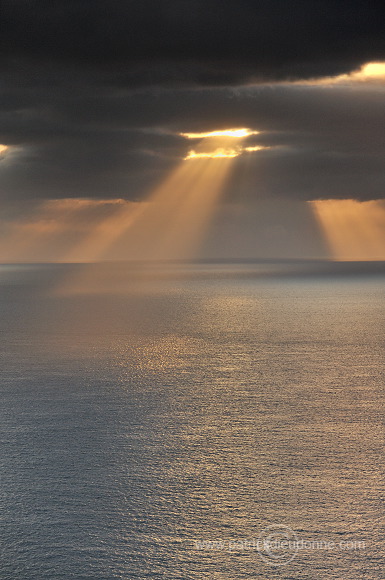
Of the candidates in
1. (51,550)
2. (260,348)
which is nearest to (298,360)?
(260,348)

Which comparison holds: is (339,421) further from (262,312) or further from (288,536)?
(262,312)

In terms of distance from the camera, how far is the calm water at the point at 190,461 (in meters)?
9.29

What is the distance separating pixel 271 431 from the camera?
594 inches

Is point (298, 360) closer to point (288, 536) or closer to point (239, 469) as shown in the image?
point (239, 469)

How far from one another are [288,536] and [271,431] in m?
5.35

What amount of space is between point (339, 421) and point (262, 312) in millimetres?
30787

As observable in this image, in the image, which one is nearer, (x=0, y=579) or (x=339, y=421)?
(x=0, y=579)

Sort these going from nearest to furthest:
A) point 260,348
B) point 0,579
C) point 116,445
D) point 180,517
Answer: point 0,579, point 180,517, point 116,445, point 260,348

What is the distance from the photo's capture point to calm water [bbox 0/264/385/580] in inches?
366

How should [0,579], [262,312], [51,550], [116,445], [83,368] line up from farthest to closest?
[262,312] → [83,368] → [116,445] → [51,550] → [0,579]

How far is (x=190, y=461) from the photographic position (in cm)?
1302

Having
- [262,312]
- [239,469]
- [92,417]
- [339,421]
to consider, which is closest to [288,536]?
[239,469]

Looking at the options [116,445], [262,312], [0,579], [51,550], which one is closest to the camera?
[0,579]

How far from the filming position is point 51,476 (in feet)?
40.0
